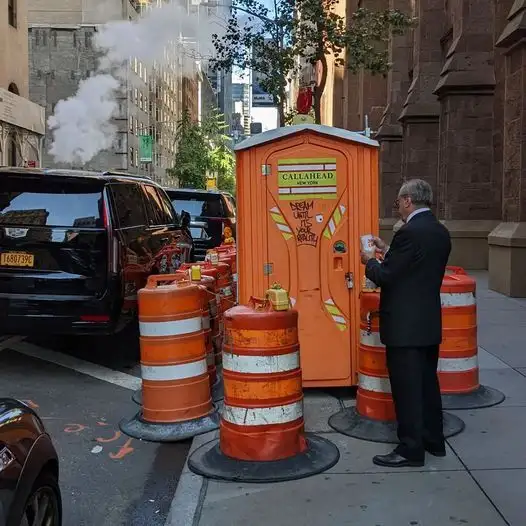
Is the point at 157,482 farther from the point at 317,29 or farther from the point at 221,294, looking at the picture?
the point at 317,29

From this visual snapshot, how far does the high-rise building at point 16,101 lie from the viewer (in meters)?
21.8

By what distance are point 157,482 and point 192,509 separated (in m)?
0.81

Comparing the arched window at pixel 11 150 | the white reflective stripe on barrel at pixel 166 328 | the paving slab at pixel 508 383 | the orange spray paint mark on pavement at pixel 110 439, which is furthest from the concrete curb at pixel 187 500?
the arched window at pixel 11 150

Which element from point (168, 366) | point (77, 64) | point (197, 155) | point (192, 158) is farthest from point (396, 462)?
point (77, 64)

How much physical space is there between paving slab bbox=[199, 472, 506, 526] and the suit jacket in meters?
0.85

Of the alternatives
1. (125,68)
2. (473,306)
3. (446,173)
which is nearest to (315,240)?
(473,306)

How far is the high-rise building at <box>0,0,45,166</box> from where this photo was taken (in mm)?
21844

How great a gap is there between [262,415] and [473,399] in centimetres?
224

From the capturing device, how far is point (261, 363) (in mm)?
4344

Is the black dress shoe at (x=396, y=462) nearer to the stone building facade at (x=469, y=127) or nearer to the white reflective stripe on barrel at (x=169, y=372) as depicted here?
the white reflective stripe on barrel at (x=169, y=372)

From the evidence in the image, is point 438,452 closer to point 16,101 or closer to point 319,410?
point 319,410

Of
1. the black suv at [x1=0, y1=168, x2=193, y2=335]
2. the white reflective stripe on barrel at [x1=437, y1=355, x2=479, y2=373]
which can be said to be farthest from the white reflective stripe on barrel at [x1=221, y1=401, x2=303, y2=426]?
the black suv at [x1=0, y1=168, x2=193, y2=335]

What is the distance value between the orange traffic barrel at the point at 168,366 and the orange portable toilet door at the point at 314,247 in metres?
0.87

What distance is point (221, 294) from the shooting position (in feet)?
24.2
